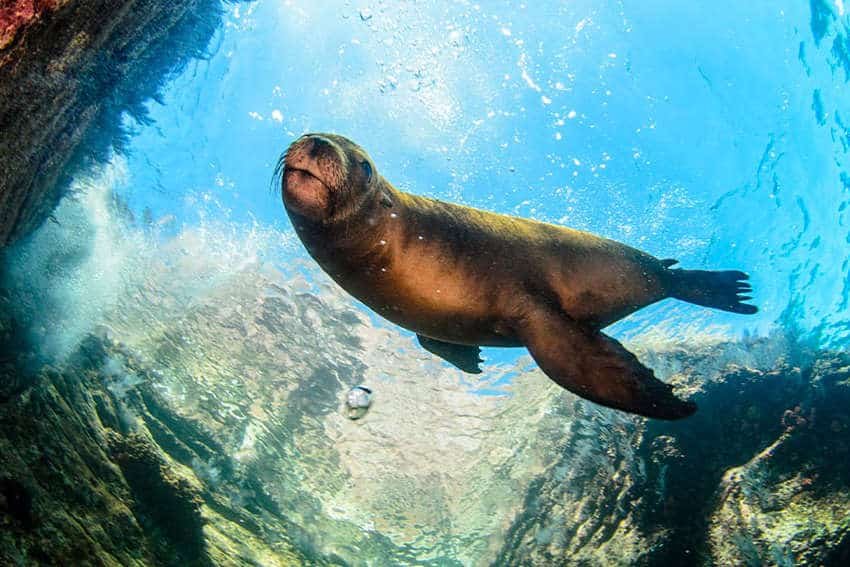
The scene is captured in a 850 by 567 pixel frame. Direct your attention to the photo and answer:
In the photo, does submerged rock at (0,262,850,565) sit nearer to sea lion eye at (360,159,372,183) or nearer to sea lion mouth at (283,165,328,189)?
sea lion mouth at (283,165,328,189)

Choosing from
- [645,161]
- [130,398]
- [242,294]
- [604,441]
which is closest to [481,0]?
[645,161]

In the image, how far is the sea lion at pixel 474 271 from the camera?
2.50 metres

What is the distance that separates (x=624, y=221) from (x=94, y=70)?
32.2ft

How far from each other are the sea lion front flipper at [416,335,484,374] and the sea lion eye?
179cm

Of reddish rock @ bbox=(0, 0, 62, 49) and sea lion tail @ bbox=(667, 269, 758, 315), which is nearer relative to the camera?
reddish rock @ bbox=(0, 0, 62, 49)

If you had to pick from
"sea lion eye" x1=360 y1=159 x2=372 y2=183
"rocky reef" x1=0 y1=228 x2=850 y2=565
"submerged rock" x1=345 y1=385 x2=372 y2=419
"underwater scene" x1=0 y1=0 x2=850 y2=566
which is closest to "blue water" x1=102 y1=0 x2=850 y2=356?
"underwater scene" x1=0 y1=0 x2=850 y2=566

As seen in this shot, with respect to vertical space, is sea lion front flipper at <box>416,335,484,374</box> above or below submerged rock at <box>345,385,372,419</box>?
below

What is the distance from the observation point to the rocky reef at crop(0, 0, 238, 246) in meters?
2.43

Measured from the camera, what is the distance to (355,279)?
9.66 ft

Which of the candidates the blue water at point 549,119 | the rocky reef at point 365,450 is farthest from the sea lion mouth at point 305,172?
the blue water at point 549,119

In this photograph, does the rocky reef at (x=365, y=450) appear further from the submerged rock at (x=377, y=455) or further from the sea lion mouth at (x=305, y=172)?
the sea lion mouth at (x=305, y=172)

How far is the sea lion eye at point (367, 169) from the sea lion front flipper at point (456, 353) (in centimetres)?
179

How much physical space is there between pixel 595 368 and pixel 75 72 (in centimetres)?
488

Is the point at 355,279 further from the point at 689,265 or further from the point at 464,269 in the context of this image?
the point at 689,265
